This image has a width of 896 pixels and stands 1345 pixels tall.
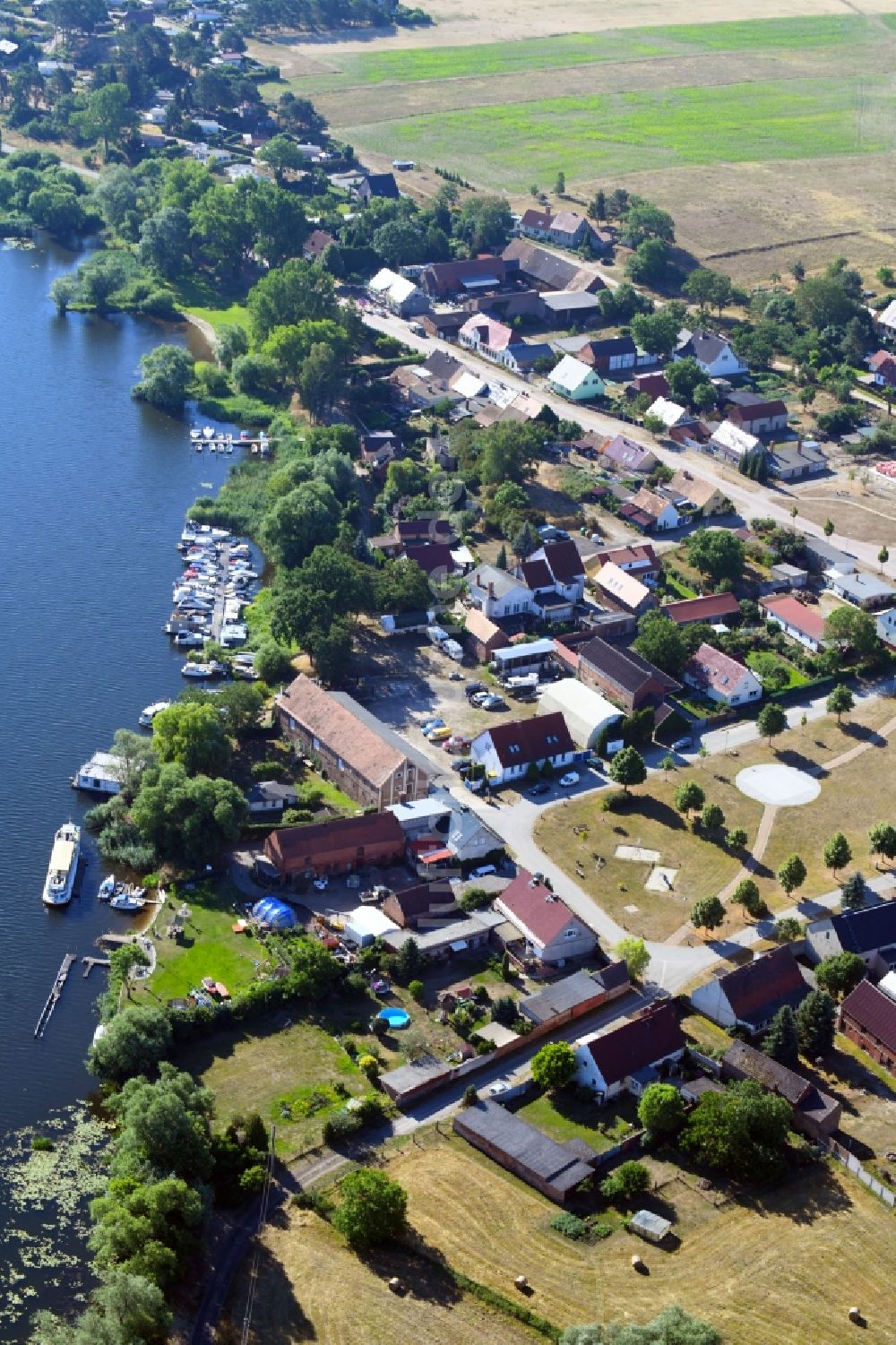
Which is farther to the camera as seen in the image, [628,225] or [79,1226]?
[628,225]

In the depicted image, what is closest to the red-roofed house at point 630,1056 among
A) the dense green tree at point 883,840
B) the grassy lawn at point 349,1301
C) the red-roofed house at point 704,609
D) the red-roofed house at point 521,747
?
the grassy lawn at point 349,1301

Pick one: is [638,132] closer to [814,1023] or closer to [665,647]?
[665,647]

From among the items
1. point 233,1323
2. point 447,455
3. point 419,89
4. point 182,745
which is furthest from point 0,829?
point 419,89

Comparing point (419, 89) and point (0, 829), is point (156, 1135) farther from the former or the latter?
point (419, 89)

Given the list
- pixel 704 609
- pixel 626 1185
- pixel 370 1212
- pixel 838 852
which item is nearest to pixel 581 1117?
pixel 626 1185

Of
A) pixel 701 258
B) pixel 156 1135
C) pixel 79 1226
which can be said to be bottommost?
pixel 79 1226

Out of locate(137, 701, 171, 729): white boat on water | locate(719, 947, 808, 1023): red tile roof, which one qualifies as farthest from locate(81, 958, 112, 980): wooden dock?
locate(719, 947, 808, 1023): red tile roof
